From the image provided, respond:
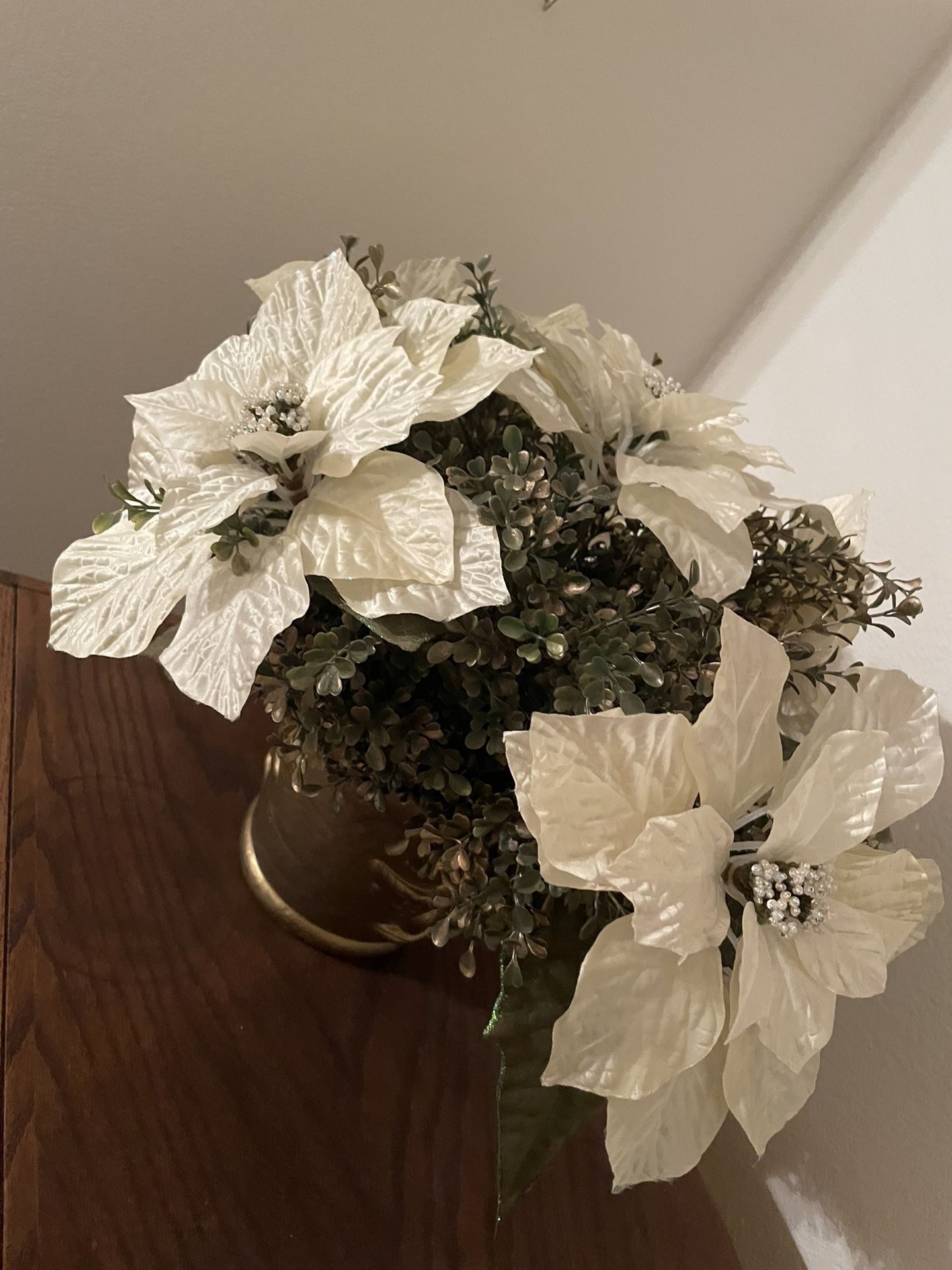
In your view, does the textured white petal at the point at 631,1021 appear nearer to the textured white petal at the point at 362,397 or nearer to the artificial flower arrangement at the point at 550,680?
the artificial flower arrangement at the point at 550,680

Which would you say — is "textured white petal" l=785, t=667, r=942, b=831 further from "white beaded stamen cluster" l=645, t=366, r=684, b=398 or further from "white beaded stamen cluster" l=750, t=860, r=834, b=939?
"white beaded stamen cluster" l=645, t=366, r=684, b=398

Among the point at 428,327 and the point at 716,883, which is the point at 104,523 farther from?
the point at 716,883

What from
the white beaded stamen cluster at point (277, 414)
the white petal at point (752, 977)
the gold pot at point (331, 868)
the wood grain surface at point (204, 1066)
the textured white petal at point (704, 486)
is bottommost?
the wood grain surface at point (204, 1066)

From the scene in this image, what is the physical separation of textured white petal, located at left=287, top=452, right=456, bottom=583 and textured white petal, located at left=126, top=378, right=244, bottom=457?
5 centimetres

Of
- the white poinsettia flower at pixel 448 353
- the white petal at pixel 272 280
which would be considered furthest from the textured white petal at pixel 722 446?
the white petal at pixel 272 280

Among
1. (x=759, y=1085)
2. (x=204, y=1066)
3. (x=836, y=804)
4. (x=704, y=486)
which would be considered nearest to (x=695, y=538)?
(x=704, y=486)

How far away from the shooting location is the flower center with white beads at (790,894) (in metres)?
0.33

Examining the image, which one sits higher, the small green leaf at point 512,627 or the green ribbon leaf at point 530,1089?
the small green leaf at point 512,627

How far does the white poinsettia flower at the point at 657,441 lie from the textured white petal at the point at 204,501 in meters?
0.12

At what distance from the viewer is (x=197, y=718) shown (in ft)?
1.98

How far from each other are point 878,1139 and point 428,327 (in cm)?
52

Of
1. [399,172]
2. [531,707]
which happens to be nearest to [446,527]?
[531,707]

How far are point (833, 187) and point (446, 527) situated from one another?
639mm

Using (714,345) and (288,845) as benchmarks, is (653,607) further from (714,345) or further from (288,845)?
(714,345)
